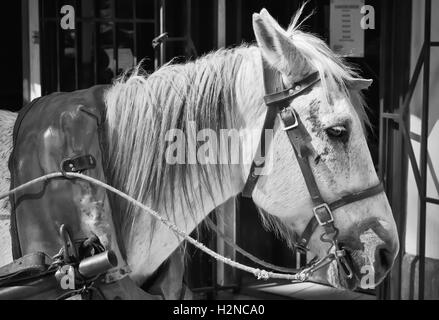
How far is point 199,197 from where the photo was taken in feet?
8.09

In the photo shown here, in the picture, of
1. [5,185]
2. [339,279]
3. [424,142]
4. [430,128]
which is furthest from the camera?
[430,128]

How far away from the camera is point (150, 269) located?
100.0 inches

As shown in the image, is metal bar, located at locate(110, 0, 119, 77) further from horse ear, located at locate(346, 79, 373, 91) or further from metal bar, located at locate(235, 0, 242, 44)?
horse ear, located at locate(346, 79, 373, 91)

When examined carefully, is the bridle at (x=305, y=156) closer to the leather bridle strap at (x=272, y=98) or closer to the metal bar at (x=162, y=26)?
the leather bridle strap at (x=272, y=98)

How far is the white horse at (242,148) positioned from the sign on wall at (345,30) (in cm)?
210

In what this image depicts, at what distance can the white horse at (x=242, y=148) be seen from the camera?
2.29 metres

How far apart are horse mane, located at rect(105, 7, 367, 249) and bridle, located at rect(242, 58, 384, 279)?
121mm

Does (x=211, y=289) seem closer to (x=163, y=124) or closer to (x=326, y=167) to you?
(x=163, y=124)

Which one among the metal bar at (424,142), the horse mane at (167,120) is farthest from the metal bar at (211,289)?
the horse mane at (167,120)

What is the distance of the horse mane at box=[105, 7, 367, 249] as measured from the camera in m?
2.41

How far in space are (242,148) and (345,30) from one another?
2.32 m

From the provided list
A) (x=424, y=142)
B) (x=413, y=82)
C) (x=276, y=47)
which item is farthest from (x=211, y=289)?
(x=276, y=47)

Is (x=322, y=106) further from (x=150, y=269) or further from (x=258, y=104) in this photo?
(x=150, y=269)
